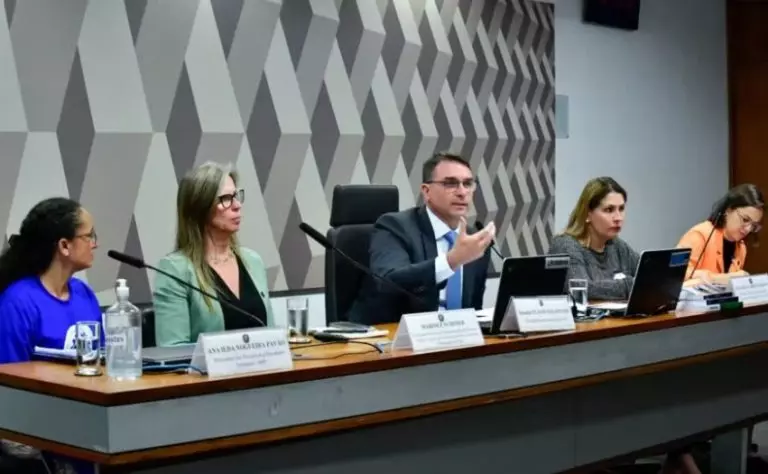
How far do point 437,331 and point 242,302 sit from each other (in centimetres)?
71

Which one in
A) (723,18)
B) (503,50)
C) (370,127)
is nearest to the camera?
(370,127)

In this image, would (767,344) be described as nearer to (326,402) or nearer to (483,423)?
(483,423)

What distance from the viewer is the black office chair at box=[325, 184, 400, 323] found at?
11.5 ft

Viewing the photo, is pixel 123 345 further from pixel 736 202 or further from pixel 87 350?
pixel 736 202

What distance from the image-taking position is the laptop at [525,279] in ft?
8.46

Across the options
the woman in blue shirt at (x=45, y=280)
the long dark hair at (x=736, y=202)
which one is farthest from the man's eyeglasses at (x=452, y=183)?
the long dark hair at (x=736, y=202)

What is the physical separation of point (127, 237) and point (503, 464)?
1.68 meters

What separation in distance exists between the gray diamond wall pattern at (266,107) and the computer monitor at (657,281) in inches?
63.6

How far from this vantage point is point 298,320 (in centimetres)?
259

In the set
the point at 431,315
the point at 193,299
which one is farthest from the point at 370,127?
the point at 431,315

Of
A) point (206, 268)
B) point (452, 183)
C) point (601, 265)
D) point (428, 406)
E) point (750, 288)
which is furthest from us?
point (601, 265)

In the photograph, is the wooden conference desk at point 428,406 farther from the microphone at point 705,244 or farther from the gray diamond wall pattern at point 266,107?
the gray diamond wall pattern at point 266,107

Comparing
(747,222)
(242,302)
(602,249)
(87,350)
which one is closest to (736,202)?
(747,222)

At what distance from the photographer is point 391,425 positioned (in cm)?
227
